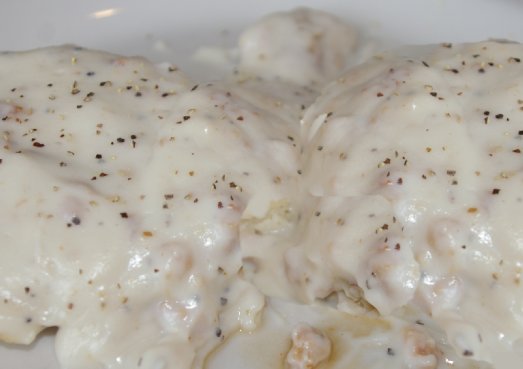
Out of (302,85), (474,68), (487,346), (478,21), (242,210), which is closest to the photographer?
(487,346)

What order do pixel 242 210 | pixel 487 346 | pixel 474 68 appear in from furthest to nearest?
pixel 474 68 → pixel 242 210 → pixel 487 346

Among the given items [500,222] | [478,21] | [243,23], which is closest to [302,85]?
[243,23]

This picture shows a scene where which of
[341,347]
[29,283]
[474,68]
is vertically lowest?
[341,347]

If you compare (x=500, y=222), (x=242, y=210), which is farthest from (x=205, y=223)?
(x=500, y=222)

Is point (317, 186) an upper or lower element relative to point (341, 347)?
upper

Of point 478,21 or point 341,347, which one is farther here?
point 478,21

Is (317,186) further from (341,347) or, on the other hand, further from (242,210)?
(341,347)

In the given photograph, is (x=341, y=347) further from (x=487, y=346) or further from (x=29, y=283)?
(x=29, y=283)
